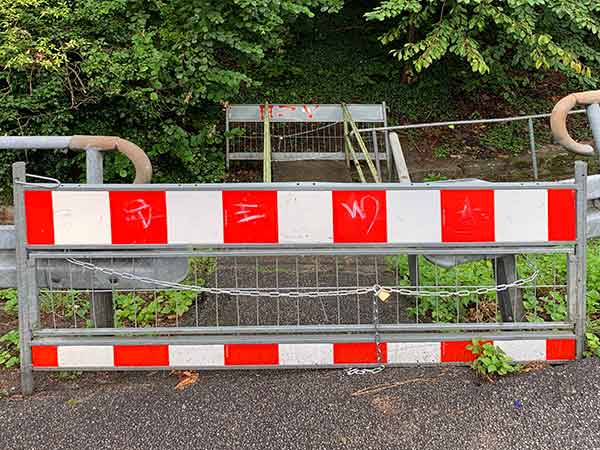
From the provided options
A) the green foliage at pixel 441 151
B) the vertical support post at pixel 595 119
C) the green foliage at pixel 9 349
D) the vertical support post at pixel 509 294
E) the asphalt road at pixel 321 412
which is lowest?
the asphalt road at pixel 321 412

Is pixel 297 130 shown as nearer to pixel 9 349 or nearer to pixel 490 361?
pixel 9 349

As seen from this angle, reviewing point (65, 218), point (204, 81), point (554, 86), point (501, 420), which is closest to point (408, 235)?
point (501, 420)

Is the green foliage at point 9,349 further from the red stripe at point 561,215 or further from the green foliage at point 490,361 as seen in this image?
the red stripe at point 561,215

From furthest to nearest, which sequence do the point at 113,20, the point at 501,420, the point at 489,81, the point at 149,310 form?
the point at 489,81 < the point at 113,20 < the point at 149,310 < the point at 501,420

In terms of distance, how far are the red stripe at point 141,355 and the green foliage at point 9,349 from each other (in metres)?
0.80

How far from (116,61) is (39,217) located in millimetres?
4651

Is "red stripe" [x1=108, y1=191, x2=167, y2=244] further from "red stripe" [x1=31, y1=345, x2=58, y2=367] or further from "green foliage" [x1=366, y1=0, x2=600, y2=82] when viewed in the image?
"green foliage" [x1=366, y1=0, x2=600, y2=82]

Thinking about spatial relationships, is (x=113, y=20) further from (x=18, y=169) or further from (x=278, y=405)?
(x=278, y=405)

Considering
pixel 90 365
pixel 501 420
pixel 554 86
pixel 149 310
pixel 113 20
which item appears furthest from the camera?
pixel 554 86

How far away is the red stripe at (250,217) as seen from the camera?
285cm

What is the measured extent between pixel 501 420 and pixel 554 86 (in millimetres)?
11406

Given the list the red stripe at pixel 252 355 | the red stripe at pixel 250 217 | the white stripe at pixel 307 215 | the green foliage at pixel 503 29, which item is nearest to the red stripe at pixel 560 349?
the white stripe at pixel 307 215

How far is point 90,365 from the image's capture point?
9.56 feet

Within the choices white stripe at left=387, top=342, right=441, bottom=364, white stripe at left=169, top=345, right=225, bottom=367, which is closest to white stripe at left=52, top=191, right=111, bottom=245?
white stripe at left=169, top=345, right=225, bottom=367
